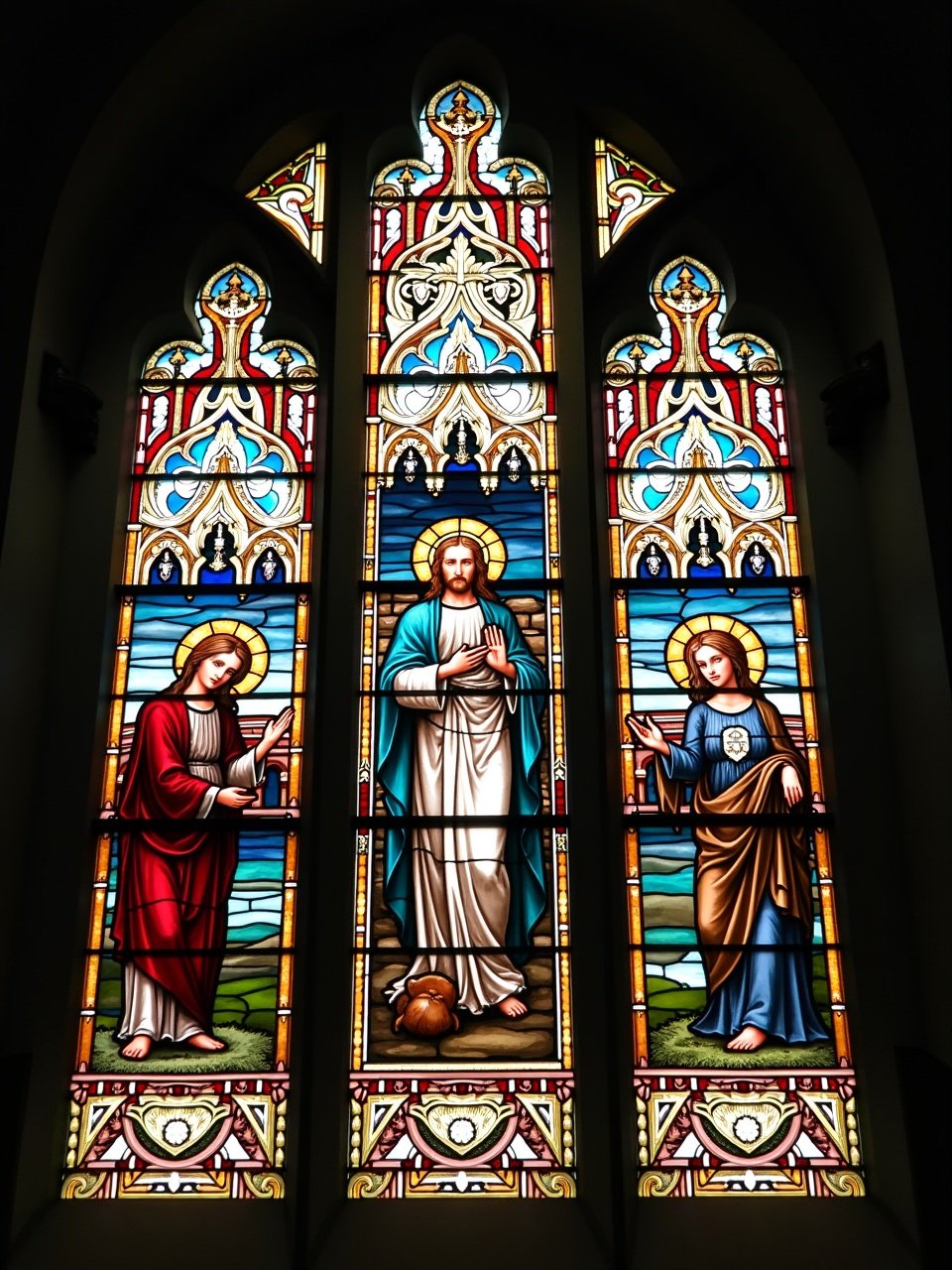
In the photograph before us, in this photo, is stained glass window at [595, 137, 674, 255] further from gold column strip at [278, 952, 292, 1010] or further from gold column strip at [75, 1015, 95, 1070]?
gold column strip at [75, 1015, 95, 1070]

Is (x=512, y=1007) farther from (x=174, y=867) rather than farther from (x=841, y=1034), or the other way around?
(x=174, y=867)

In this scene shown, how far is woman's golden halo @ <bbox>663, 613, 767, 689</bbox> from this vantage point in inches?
309

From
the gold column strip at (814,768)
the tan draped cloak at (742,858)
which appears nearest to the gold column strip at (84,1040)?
the tan draped cloak at (742,858)

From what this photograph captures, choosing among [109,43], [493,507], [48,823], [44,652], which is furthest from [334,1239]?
[109,43]

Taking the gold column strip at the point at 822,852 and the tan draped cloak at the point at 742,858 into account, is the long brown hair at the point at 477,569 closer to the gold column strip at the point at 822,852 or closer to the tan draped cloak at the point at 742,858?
the tan draped cloak at the point at 742,858

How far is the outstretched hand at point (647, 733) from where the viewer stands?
7.65 m

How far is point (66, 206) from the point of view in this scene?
809 centimetres

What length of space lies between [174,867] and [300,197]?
3508mm

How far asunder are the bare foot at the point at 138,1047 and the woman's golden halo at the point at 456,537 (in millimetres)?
2295

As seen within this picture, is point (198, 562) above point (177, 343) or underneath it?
underneath

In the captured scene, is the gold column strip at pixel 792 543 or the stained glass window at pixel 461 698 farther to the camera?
the gold column strip at pixel 792 543

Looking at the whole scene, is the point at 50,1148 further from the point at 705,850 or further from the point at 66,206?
the point at 66,206

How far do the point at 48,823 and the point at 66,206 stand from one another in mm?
2773

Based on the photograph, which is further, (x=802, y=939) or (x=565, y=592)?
(x=565, y=592)
